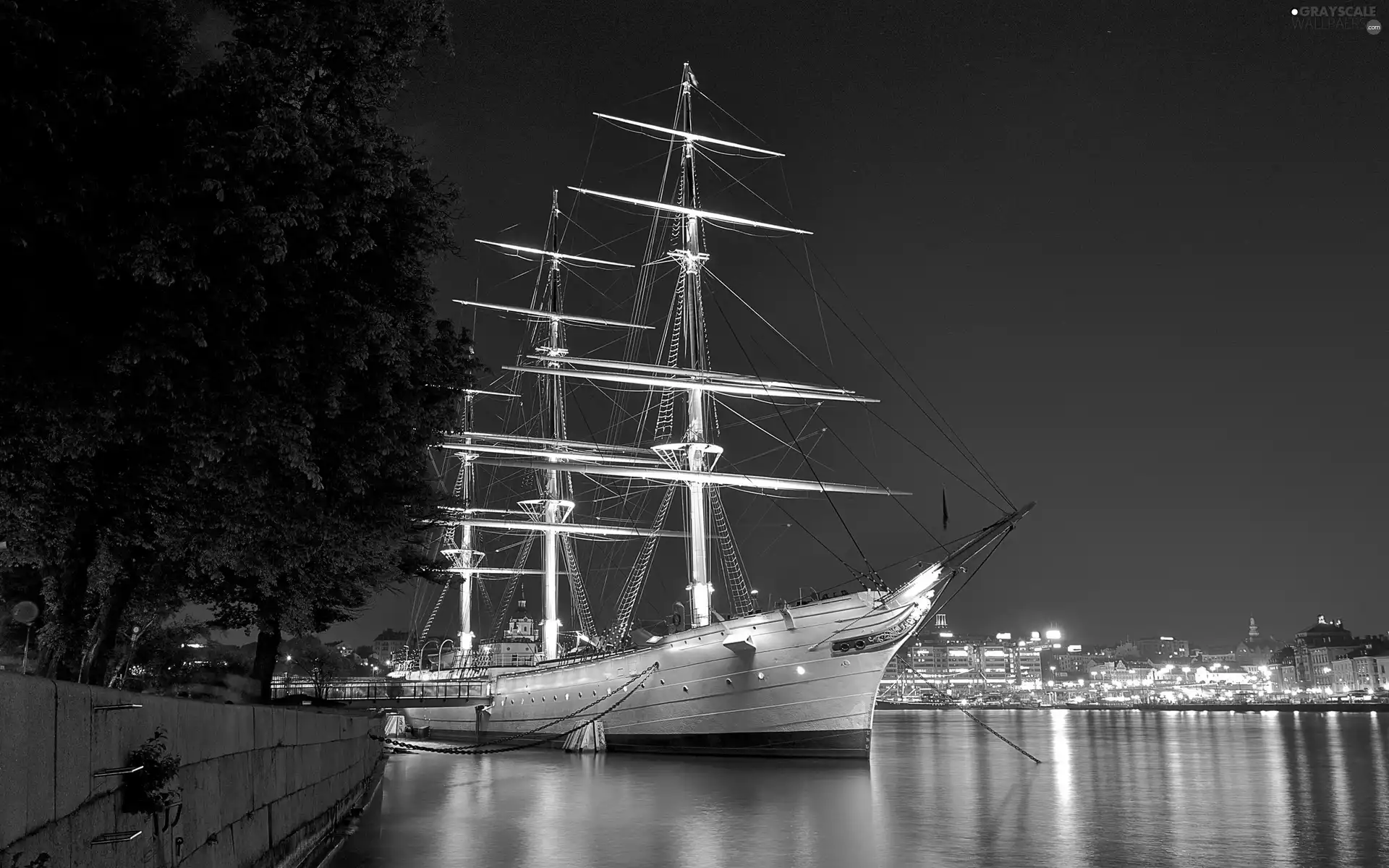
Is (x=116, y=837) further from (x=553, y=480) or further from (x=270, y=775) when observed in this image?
(x=553, y=480)

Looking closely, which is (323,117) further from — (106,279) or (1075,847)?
(1075,847)

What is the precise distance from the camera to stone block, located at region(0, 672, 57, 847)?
179 inches

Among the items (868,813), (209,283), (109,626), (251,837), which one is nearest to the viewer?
(251,837)

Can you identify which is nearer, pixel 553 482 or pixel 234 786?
pixel 234 786

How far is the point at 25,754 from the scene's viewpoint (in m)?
4.82

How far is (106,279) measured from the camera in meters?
11.7

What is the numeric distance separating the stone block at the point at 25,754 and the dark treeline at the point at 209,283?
21.7ft

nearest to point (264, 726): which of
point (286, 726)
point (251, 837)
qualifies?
point (251, 837)

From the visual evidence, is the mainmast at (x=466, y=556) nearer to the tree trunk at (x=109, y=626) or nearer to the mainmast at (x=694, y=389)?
the mainmast at (x=694, y=389)

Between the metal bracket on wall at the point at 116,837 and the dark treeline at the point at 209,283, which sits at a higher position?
the dark treeline at the point at 209,283

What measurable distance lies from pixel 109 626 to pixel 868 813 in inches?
595

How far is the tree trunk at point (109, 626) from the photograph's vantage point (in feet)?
57.3

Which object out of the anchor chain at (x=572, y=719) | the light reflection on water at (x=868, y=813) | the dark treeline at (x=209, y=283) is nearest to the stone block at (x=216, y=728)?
the dark treeline at (x=209, y=283)

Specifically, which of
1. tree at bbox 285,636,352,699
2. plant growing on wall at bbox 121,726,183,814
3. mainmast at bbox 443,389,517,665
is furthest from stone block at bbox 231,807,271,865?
tree at bbox 285,636,352,699
